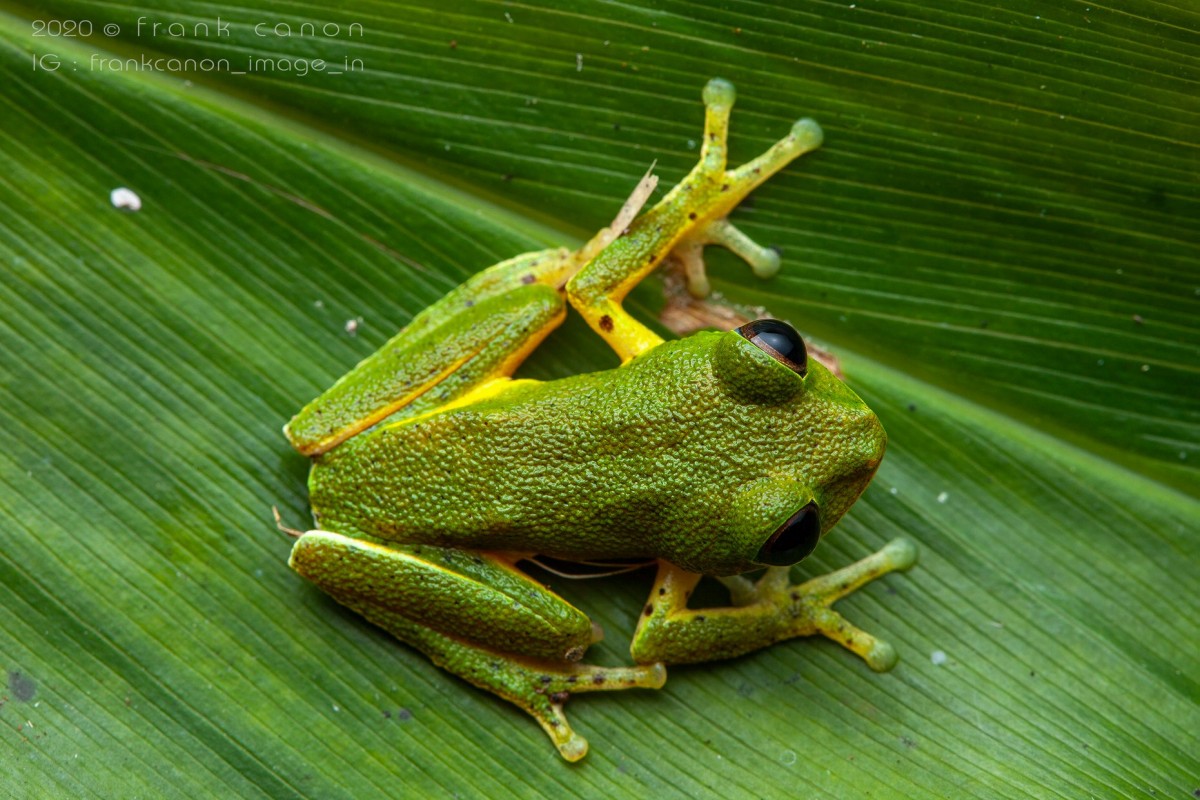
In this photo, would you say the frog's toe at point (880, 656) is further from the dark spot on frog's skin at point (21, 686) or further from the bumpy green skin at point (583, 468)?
the dark spot on frog's skin at point (21, 686)

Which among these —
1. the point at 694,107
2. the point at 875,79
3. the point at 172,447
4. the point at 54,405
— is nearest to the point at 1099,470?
the point at 875,79

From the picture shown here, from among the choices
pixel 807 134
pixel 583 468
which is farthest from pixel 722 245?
pixel 583 468

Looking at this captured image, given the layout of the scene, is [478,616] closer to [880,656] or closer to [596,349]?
[596,349]

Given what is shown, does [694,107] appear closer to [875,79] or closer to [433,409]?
[875,79]

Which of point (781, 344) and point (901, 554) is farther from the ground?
point (781, 344)

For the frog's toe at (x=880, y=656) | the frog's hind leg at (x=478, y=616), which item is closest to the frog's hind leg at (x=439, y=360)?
the frog's hind leg at (x=478, y=616)
